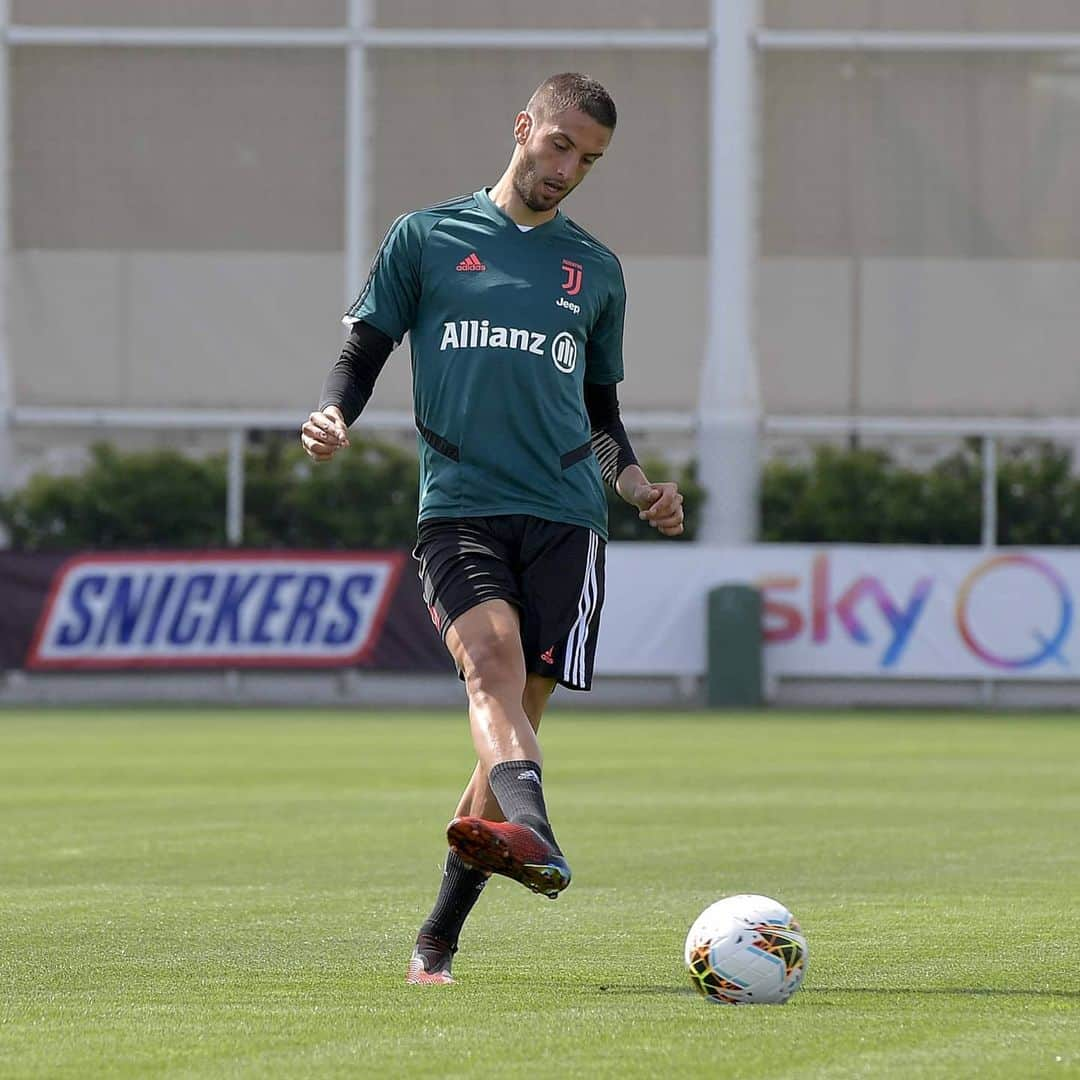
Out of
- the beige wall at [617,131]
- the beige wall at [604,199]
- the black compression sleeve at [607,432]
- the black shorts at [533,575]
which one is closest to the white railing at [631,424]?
the beige wall at [604,199]

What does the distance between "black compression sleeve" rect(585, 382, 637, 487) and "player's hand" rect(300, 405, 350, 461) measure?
36.4 inches

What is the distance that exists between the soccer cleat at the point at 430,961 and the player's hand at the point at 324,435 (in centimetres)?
138

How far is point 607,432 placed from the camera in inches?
269

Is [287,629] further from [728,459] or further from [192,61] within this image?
[192,61]

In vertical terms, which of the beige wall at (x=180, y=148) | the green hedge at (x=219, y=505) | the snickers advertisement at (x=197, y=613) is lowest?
the snickers advertisement at (x=197, y=613)

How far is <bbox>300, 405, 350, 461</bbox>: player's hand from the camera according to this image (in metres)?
6.06

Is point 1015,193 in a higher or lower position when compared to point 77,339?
higher

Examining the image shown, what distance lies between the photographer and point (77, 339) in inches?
1202

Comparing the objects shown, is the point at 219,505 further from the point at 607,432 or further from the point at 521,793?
the point at 521,793

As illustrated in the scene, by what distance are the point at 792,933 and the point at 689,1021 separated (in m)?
0.56

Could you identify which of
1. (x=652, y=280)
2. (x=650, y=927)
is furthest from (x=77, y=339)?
(x=650, y=927)

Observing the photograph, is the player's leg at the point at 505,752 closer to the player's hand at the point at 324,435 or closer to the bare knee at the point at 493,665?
the bare knee at the point at 493,665

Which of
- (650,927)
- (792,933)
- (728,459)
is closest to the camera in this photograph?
(792,933)

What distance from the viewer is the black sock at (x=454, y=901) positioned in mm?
6293
